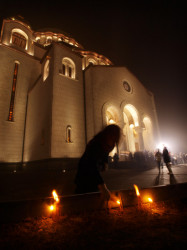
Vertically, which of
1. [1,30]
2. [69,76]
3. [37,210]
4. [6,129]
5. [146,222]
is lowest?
[146,222]

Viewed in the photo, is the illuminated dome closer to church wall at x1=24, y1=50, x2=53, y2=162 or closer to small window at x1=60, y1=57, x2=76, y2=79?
small window at x1=60, y1=57, x2=76, y2=79

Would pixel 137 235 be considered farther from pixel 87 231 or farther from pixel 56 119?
pixel 56 119

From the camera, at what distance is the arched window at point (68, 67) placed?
53.3 feet

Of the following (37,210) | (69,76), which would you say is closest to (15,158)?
(69,76)

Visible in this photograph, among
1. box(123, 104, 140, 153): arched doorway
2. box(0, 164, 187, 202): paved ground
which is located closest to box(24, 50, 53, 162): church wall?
box(0, 164, 187, 202): paved ground

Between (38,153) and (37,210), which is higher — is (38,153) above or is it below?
above

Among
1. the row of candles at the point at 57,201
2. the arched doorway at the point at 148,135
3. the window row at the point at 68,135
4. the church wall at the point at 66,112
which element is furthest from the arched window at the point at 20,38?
the row of candles at the point at 57,201

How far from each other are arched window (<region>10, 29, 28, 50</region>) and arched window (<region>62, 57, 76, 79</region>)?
8.11m

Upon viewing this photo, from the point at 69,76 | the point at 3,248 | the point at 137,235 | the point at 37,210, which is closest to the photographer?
the point at 3,248

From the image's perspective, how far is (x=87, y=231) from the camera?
2049 mm

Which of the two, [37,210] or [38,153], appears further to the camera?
[38,153]

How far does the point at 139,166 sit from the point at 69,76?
487 inches

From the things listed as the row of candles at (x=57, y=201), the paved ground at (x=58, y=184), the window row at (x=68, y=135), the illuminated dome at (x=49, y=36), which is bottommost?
the paved ground at (x=58, y=184)

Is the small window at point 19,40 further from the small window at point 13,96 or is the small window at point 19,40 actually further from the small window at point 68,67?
the small window at point 68,67
